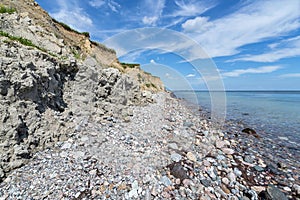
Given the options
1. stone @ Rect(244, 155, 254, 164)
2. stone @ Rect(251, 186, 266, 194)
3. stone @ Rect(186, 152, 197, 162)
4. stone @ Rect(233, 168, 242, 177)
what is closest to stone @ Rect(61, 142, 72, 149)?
stone @ Rect(186, 152, 197, 162)

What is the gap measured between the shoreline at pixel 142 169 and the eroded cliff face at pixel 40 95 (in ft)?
1.53

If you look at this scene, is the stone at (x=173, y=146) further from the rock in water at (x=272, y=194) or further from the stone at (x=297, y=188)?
the stone at (x=297, y=188)

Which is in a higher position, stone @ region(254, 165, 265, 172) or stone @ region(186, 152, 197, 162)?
stone @ region(186, 152, 197, 162)

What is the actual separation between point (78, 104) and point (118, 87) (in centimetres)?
261

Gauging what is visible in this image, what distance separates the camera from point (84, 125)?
603 cm

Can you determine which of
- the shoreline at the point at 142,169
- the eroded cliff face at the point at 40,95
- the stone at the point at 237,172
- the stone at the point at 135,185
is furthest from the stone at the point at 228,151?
the eroded cliff face at the point at 40,95

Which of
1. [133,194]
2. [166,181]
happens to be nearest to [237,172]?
[166,181]

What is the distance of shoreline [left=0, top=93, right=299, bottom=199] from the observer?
12.4 ft

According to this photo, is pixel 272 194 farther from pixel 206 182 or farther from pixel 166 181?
pixel 166 181

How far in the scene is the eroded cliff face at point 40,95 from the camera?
4102 mm

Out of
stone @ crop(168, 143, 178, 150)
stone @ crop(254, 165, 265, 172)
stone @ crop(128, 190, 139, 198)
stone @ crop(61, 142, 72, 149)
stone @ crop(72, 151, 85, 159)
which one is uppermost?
stone @ crop(61, 142, 72, 149)

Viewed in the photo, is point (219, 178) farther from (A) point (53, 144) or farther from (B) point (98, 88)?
(B) point (98, 88)

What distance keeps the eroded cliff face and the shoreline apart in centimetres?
47

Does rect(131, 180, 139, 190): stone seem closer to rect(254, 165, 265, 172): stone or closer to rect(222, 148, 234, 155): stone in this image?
rect(222, 148, 234, 155): stone
